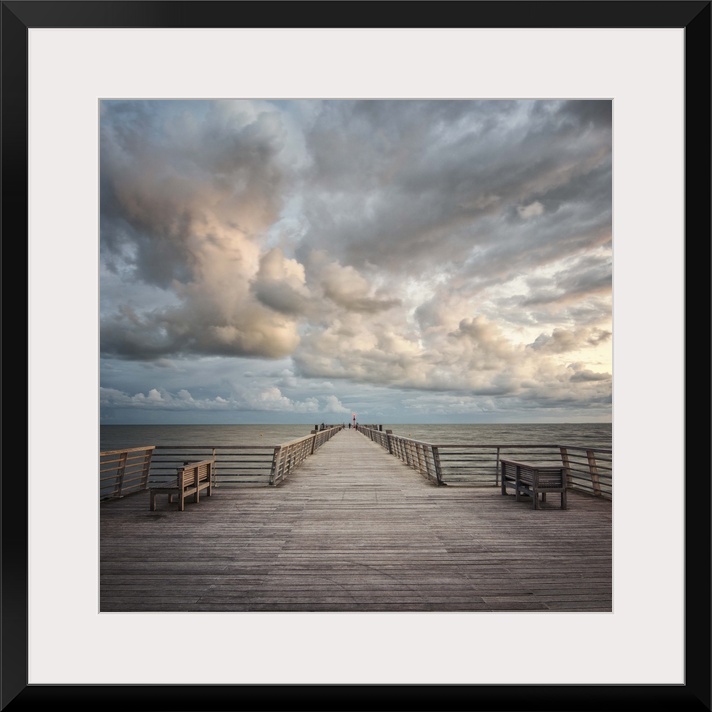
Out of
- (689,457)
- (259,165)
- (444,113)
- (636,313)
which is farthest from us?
(259,165)

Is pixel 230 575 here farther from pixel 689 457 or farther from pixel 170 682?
pixel 689 457

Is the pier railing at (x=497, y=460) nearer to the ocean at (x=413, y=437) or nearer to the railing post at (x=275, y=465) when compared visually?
the railing post at (x=275, y=465)

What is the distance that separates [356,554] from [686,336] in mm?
2948

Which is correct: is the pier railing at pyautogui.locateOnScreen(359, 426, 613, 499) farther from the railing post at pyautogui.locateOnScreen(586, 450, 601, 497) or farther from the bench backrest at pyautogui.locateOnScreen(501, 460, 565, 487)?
the bench backrest at pyautogui.locateOnScreen(501, 460, 565, 487)

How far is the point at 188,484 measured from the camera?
5.60 m

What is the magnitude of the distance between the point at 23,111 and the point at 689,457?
3175mm

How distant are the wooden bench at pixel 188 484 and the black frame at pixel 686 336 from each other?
3720 millimetres

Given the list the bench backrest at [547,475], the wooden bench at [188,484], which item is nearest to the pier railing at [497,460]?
the bench backrest at [547,475]

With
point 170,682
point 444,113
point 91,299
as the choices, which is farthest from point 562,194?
point 170,682

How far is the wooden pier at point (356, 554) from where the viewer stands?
2789 millimetres

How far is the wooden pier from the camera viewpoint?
9.15 feet

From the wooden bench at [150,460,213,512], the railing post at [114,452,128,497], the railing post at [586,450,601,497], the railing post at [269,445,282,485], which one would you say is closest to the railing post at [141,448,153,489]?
the railing post at [114,452,128,497]

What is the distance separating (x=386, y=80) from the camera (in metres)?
1.95

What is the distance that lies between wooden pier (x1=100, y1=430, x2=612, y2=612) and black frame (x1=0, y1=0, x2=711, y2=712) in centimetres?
97
